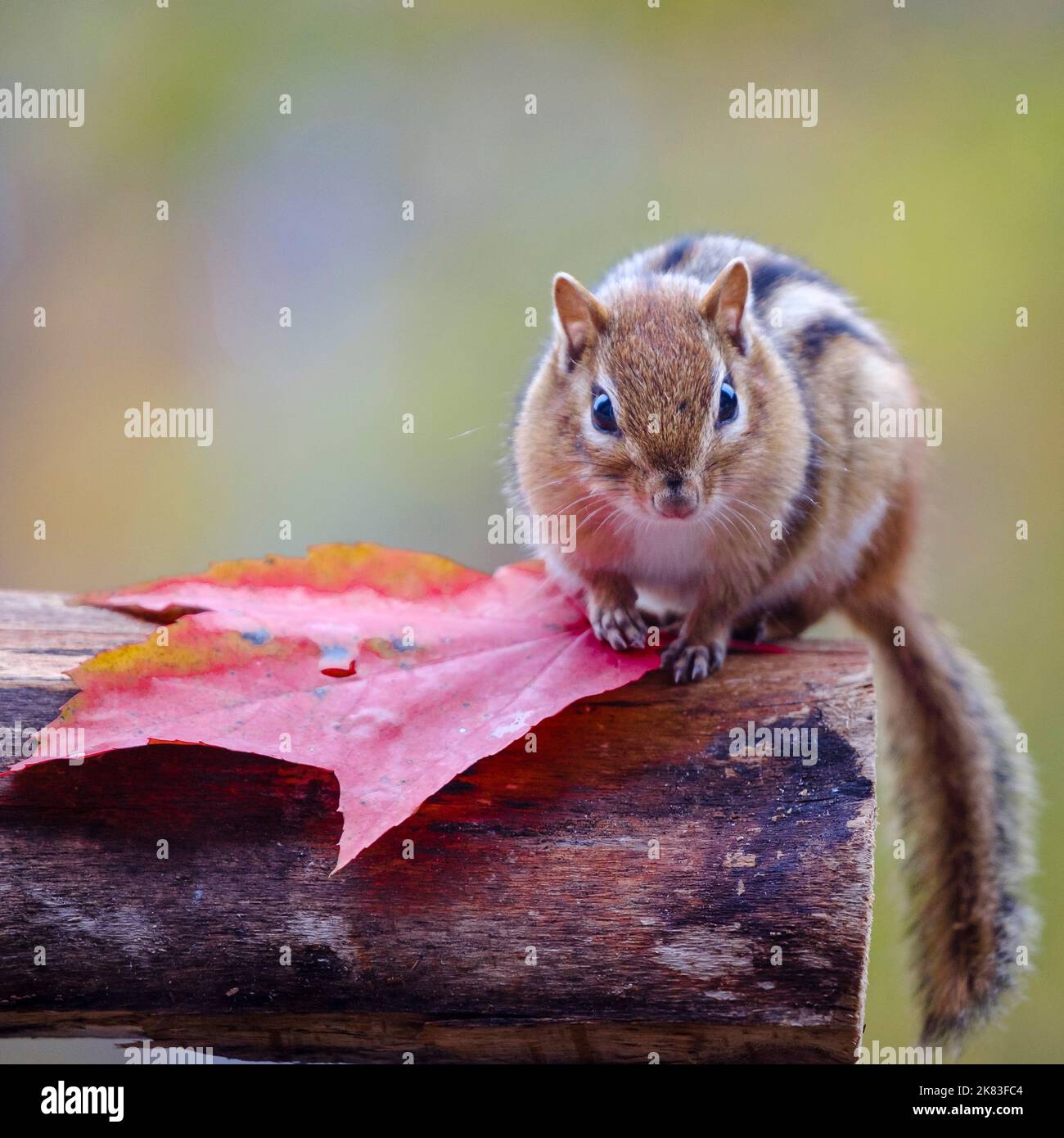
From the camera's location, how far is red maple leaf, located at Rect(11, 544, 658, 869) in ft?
5.31

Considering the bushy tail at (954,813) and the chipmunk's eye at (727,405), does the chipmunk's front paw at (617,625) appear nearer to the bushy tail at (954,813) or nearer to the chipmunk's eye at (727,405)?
the chipmunk's eye at (727,405)

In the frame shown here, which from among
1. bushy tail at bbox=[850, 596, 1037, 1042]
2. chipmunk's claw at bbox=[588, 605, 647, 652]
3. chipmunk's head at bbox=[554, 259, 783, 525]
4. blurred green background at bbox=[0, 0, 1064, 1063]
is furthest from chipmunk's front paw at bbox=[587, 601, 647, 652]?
blurred green background at bbox=[0, 0, 1064, 1063]

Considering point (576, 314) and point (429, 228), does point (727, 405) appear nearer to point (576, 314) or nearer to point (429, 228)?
point (576, 314)

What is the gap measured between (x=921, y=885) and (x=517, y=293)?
261cm

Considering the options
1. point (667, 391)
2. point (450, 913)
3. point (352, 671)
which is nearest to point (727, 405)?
point (667, 391)

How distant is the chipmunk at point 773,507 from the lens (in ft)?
6.59

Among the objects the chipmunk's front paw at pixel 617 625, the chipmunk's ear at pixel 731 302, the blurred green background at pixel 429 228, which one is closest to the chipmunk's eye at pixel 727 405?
the chipmunk's ear at pixel 731 302

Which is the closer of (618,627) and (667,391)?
(667,391)

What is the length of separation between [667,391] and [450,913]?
921 mm

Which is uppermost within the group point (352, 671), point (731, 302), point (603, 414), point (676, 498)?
point (731, 302)

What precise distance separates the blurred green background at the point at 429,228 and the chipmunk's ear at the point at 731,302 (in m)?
2.03

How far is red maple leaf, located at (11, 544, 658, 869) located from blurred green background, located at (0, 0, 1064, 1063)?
1892 millimetres

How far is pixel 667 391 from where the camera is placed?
6.43 ft

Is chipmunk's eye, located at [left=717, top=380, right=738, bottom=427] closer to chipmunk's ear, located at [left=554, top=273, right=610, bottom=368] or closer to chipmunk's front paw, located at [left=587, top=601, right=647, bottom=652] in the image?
chipmunk's ear, located at [left=554, top=273, right=610, bottom=368]
